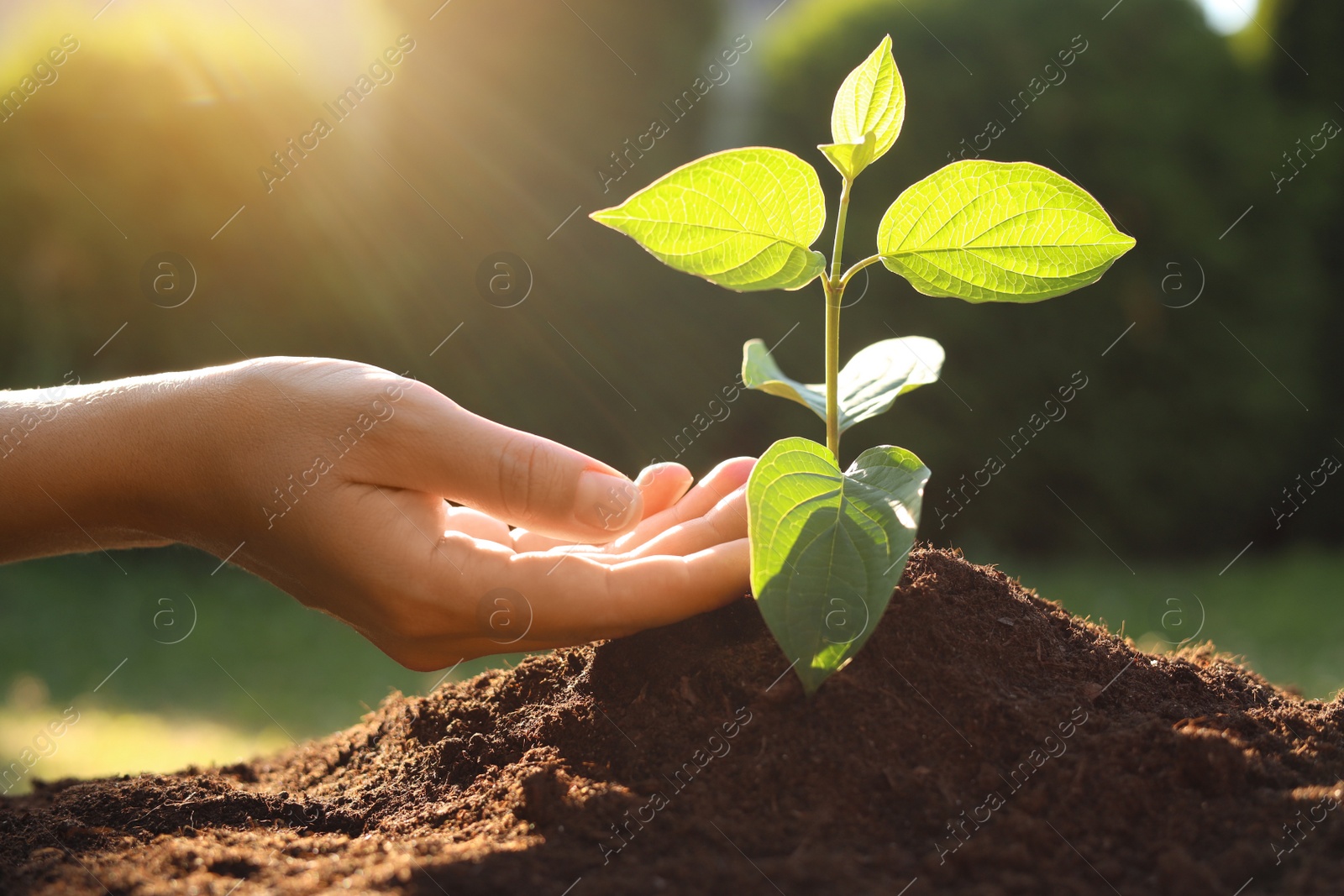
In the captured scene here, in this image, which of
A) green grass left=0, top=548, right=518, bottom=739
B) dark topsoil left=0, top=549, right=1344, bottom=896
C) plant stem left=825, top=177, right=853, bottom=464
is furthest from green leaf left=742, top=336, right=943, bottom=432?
green grass left=0, top=548, right=518, bottom=739

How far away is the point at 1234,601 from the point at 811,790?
15.2 feet

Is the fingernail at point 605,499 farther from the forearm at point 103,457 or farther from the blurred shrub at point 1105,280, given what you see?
the blurred shrub at point 1105,280

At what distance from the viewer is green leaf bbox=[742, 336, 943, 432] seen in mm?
1414

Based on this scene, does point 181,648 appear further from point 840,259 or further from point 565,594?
point 840,259

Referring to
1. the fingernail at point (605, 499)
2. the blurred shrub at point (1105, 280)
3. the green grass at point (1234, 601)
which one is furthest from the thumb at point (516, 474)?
the blurred shrub at point (1105, 280)

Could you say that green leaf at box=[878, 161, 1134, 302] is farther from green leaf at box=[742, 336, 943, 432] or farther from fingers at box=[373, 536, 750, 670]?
fingers at box=[373, 536, 750, 670]

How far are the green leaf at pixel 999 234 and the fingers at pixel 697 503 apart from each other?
584mm

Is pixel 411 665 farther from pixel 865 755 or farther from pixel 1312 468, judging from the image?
pixel 1312 468

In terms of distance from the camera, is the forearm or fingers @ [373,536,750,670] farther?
the forearm

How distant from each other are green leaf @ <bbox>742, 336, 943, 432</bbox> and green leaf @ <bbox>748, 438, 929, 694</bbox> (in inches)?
7.7

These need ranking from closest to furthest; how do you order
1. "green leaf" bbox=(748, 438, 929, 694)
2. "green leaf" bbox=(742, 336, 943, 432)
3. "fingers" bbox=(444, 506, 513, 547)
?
"green leaf" bbox=(748, 438, 929, 694) → "green leaf" bbox=(742, 336, 943, 432) → "fingers" bbox=(444, 506, 513, 547)

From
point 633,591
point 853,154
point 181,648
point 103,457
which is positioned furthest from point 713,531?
point 181,648

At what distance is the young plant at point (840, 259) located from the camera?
109cm

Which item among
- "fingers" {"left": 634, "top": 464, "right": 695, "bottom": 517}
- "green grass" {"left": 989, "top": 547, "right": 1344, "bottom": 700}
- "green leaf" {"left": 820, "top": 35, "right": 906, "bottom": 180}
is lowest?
"green grass" {"left": 989, "top": 547, "right": 1344, "bottom": 700}
